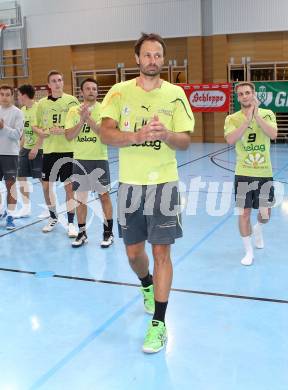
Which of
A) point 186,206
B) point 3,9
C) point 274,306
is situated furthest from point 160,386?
point 3,9

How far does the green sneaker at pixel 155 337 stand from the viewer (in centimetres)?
325

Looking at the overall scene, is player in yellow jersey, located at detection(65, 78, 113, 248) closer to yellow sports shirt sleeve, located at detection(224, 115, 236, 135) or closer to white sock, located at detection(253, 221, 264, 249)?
yellow sports shirt sleeve, located at detection(224, 115, 236, 135)

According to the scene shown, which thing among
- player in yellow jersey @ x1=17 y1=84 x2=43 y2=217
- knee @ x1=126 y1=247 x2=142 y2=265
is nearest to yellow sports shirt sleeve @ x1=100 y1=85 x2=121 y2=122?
knee @ x1=126 y1=247 x2=142 y2=265

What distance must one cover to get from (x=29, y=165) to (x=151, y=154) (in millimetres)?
4278

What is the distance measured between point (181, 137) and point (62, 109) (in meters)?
3.47

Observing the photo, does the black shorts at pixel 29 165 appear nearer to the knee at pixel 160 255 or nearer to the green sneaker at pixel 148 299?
the green sneaker at pixel 148 299

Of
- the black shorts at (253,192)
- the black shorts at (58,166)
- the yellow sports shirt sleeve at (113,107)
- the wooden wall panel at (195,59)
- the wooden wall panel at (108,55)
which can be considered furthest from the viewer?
the wooden wall panel at (108,55)

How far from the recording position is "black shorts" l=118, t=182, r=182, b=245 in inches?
128

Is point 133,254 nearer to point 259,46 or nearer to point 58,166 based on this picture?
point 58,166

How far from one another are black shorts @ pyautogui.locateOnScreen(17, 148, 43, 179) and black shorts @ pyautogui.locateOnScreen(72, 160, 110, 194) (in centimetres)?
149

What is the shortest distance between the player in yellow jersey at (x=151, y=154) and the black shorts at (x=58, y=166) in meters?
2.92

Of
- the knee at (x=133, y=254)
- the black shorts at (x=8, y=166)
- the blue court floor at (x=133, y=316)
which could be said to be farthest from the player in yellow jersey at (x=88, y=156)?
the knee at (x=133, y=254)

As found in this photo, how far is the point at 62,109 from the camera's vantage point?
20.7ft

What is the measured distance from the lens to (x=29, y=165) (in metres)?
7.18
